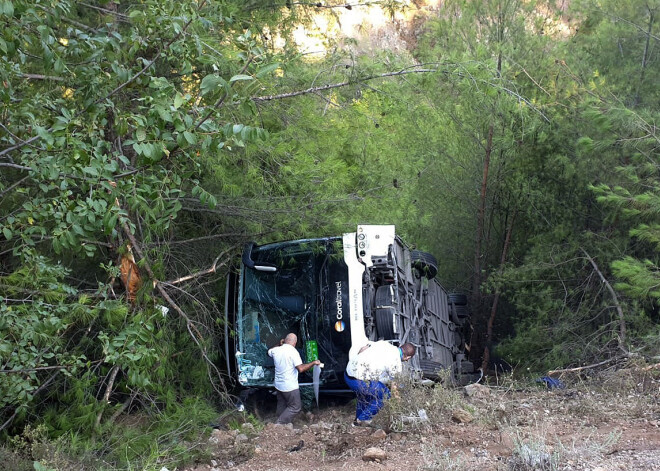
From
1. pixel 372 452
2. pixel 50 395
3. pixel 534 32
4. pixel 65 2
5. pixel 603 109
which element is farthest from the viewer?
pixel 534 32

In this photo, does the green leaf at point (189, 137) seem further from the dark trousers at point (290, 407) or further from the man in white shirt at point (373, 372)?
the dark trousers at point (290, 407)

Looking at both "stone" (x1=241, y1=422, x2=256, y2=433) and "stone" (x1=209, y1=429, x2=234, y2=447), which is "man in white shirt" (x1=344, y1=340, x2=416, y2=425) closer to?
"stone" (x1=241, y1=422, x2=256, y2=433)

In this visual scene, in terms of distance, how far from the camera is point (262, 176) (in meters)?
8.72

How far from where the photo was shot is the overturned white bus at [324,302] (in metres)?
8.91

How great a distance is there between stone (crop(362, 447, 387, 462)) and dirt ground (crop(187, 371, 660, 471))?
0.06ft

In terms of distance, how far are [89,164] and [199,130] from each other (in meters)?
0.78

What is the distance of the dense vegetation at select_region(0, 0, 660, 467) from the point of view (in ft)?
18.0

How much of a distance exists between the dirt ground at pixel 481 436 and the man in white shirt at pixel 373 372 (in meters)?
0.32

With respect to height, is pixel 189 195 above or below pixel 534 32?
below

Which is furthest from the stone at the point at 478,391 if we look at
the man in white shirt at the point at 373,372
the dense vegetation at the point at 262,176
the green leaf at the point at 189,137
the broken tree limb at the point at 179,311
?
the green leaf at the point at 189,137

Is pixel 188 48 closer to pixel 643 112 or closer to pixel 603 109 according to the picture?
pixel 603 109

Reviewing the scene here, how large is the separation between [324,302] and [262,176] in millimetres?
1839

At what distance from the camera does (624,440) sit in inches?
245

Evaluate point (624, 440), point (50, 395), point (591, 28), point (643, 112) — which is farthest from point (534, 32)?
point (50, 395)
